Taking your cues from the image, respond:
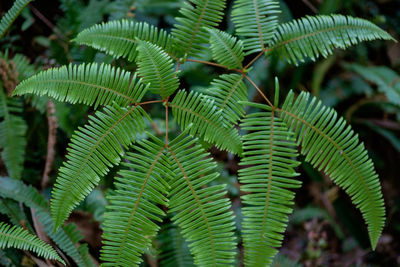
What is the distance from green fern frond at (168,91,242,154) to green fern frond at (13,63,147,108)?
220 mm

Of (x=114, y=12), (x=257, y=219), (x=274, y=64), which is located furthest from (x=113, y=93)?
(x=274, y=64)

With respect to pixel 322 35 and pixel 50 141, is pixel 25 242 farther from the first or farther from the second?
pixel 322 35

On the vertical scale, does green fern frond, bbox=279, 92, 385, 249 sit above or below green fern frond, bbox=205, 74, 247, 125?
below

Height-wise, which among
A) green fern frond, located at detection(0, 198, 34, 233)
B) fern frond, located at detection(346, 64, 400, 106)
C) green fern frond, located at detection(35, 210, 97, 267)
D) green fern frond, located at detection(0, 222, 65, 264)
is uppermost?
fern frond, located at detection(346, 64, 400, 106)

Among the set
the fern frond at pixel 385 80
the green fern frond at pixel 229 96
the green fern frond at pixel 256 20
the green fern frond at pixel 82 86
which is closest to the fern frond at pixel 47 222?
the green fern frond at pixel 82 86

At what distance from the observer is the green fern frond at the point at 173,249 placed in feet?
6.69

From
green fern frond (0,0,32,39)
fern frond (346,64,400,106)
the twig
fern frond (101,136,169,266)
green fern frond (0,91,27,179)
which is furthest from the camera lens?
fern frond (346,64,400,106)

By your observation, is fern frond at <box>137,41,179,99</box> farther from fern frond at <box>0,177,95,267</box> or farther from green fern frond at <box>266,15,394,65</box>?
fern frond at <box>0,177,95,267</box>

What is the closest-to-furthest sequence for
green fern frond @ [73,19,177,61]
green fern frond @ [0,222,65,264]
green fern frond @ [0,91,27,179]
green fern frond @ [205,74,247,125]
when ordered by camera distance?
green fern frond @ [0,222,65,264] < green fern frond @ [205,74,247,125] < green fern frond @ [73,19,177,61] < green fern frond @ [0,91,27,179]

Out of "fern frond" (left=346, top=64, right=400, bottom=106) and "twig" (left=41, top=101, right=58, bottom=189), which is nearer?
"twig" (left=41, top=101, right=58, bottom=189)

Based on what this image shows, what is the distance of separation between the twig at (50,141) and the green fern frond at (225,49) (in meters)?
1.19

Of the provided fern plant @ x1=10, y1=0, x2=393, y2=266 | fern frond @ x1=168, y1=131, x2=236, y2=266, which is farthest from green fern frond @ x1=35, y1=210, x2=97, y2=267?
fern frond @ x1=168, y1=131, x2=236, y2=266

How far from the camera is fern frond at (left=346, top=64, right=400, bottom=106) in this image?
2.76m

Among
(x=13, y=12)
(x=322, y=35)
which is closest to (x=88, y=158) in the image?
(x=13, y=12)
